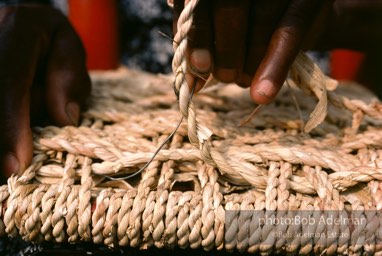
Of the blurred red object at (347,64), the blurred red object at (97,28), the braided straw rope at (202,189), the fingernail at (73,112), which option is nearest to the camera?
the braided straw rope at (202,189)

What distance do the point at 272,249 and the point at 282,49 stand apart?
7.8 inches

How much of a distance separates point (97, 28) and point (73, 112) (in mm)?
403

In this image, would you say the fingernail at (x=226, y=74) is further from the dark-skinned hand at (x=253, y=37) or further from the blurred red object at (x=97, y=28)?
the blurred red object at (x=97, y=28)

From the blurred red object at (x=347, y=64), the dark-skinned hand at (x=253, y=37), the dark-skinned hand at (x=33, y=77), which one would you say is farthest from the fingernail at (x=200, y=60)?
the blurred red object at (x=347, y=64)

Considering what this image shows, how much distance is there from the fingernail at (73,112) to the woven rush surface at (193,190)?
23 millimetres

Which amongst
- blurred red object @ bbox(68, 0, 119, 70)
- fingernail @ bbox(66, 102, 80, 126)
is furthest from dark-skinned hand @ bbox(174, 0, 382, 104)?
blurred red object @ bbox(68, 0, 119, 70)

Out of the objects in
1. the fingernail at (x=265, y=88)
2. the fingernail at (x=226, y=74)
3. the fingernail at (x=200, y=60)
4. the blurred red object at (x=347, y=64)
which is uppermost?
the fingernail at (x=200, y=60)

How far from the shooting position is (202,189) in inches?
16.4

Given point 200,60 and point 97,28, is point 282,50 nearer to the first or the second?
point 200,60

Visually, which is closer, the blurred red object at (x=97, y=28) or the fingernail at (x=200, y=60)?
the fingernail at (x=200, y=60)

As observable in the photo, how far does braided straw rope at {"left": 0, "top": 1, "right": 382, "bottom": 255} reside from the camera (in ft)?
1.27

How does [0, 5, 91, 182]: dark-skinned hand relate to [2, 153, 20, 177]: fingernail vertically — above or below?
above

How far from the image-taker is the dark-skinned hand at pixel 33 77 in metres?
0.46

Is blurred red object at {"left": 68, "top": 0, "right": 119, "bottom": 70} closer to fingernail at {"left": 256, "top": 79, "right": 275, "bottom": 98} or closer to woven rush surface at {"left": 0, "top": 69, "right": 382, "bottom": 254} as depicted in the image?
woven rush surface at {"left": 0, "top": 69, "right": 382, "bottom": 254}
